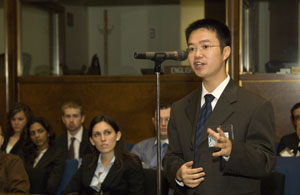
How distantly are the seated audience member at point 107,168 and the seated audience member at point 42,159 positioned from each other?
0.27m

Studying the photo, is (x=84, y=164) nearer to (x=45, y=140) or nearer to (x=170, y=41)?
(x=45, y=140)

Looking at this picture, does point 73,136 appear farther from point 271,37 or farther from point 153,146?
point 271,37

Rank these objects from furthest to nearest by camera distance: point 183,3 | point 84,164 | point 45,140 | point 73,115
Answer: point 183,3, point 73,115, point 45,140, point 84,164

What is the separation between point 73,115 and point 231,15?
6.40ft

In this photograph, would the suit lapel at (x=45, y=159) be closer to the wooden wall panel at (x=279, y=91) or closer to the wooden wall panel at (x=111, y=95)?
the wooden wall panel at (x=111, y=95)

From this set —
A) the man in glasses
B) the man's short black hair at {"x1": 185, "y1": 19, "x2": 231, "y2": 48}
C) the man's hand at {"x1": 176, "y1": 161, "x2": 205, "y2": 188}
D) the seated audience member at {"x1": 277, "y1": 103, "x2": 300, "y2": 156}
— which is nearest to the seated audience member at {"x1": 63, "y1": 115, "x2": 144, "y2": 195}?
the man in glasses

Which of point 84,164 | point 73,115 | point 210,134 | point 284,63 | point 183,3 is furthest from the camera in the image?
point 183,3

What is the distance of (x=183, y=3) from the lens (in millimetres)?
5348

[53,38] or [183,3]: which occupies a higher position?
[183,3]

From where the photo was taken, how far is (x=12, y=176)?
3215mm

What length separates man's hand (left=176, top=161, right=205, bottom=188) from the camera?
1831mm

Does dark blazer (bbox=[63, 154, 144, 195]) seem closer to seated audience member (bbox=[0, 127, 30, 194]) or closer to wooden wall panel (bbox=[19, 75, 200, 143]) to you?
seated audience member (bbox=[0, 127, 30, 194])

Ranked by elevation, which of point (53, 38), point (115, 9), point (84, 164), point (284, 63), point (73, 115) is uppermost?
point (115, 9)

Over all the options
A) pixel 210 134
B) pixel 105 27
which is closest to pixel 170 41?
pixel 105 27
